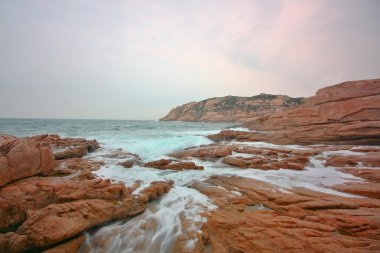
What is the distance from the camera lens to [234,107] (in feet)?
291

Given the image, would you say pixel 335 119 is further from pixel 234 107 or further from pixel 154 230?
pixel 234 107

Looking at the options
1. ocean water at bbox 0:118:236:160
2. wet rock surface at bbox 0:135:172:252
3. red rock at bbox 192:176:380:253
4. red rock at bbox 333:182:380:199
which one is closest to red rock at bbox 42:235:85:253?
wet rock surface at bbox 0:135:172:252

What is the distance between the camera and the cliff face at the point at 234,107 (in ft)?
248

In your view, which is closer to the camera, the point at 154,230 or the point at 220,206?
the point at 154,230

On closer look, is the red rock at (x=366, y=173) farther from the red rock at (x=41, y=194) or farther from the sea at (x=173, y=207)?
the red rock at (x=41, y=194)

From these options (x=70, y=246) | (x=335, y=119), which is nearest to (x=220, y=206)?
(x=70, y=246)

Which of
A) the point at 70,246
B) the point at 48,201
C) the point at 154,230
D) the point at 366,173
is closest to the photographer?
the point at 70,246

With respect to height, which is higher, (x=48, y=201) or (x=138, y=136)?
(x=138, y=136)

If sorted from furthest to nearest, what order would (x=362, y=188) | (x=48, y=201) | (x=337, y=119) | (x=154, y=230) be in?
(x=337, y=119) → (x=362, y=188) → (x=48, y=201) → (x=154, y=230)

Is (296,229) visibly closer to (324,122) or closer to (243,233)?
(243,233)

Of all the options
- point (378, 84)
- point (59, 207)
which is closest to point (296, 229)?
point (59, 207)

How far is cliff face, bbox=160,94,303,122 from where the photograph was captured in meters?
75.6

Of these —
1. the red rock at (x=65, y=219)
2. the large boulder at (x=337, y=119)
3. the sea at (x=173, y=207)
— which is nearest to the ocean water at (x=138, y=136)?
the sea at (x=173, y=207)

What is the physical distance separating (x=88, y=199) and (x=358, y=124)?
56.9ft
